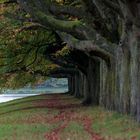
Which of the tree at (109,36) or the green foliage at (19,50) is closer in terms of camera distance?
the tree at (109,36)

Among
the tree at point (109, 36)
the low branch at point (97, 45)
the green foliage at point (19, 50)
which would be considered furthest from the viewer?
the green foliage at point (19, 50)

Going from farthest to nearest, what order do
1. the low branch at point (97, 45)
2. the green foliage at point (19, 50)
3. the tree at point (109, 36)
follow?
the green foliage at point (19, 50) < the low branch at point (97, 45) < the tree at point (109, 36)

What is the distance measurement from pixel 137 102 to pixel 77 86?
32541 millimetres

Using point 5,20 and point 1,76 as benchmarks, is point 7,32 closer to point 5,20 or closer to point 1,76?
point 5,20

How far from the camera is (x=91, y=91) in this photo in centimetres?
3566

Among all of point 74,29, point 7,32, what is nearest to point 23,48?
point 7,32

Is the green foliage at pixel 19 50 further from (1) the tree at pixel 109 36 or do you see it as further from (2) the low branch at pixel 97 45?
(2) the low branch at pixel 97 45

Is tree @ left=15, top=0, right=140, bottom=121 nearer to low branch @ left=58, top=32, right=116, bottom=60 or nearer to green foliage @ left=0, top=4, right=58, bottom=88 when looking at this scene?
low branch @ left=58, top=32, right=116, bottom=60

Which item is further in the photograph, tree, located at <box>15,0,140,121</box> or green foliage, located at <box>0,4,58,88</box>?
green foliage, located at <box>0,4,58,88</box>

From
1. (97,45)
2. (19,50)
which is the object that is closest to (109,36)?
(97,45)

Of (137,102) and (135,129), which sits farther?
(137,102)

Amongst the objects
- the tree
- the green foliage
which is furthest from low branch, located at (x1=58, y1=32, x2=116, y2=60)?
the green foliage

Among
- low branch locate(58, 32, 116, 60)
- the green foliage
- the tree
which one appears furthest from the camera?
the green foliage

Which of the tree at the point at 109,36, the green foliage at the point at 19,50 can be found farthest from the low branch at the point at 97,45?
the green foliage at the point at 19,50
